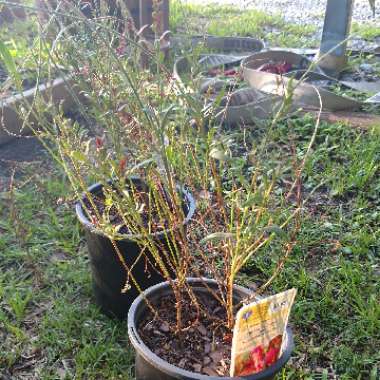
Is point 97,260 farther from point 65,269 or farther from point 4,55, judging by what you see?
point 4,55

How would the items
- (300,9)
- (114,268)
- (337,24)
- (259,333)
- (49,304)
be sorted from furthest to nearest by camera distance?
(300,9), (337,24), (49,304), (114,268), (259,333)

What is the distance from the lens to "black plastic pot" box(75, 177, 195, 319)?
1.85 m

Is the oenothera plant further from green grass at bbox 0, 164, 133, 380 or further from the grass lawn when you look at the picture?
green grass at bbox 0, 164, 133, 380

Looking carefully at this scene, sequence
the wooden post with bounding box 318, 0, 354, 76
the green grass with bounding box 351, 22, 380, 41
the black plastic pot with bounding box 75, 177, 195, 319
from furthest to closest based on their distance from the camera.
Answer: the green grass with bounding box 351, 22, 380, 41 < the wooden post with bounding box 318, 0, 354, 76 < the black plastic pot with bounding box 75, 177, 195, 319

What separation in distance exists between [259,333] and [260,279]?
39.0 inches

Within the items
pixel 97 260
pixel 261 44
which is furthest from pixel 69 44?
pixel 261 44

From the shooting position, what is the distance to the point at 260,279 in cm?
223

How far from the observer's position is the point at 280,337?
132 centimetres

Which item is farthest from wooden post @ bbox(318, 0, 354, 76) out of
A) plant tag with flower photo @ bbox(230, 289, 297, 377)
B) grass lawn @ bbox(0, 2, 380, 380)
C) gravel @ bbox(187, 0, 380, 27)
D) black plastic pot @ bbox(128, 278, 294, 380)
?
plant tag with flower photo @ bbox(230, 289, 297, 377)

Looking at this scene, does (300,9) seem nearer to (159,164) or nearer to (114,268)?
(114,268)

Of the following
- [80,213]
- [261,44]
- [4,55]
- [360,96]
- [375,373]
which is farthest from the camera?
[261,44]

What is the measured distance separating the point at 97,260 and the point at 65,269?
1.33 feet

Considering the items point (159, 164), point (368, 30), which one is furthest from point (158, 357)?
point (368, 30)

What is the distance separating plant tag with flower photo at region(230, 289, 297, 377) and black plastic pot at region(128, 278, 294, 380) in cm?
2
